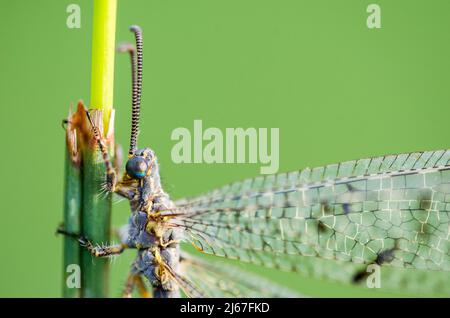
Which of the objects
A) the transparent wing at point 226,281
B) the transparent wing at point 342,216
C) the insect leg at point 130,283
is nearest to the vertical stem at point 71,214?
the transparent wing at point 342,216

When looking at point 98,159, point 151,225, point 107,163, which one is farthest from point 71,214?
point 151,225

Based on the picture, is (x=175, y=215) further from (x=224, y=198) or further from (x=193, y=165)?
(x=193, y=165)

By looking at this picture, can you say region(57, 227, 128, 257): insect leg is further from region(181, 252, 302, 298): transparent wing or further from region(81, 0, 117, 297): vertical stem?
region(181, 252, 302, 298): transparent wing

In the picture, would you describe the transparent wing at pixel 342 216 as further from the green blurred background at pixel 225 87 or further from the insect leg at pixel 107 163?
the green blurred background at pixel 225 87

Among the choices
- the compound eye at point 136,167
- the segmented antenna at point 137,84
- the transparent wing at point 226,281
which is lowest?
the transparent wing at point 226,281

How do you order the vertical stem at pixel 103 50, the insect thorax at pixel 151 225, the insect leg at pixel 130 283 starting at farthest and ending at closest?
the insect leg at pixel 130 283 → the insect thorax at pixel 151 225 → the vertical stem at pixel 103 50

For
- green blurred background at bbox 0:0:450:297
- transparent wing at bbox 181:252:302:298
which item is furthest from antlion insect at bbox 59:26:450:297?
green blurred background at bbox 0:0:450:297

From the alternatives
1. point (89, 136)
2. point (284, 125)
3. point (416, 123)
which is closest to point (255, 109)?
point (284, 125)
